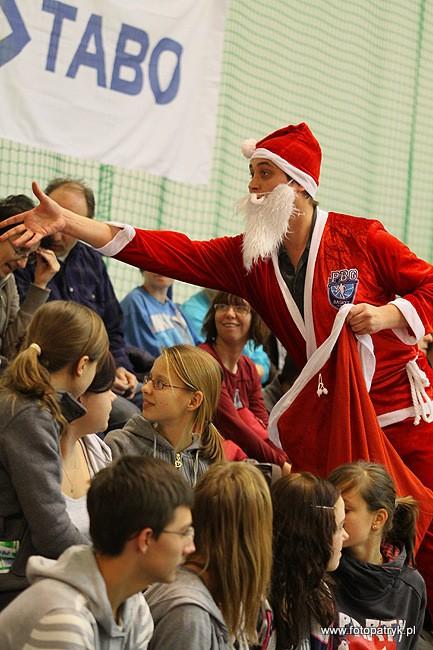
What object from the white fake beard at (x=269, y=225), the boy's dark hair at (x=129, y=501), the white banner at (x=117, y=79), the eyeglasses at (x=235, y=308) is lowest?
the boy's dark hair at (x=129, y=501)

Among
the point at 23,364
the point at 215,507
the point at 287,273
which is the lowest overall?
the point at 215,507

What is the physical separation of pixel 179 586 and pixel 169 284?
3.01 m

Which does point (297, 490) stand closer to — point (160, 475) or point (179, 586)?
point (179, 586)

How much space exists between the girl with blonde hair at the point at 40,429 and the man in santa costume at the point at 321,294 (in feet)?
2.26

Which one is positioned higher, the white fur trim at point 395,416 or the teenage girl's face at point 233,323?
the teenage girl's face at point 233,323

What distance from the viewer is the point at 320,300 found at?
3371mm

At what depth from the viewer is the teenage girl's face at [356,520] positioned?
308cm

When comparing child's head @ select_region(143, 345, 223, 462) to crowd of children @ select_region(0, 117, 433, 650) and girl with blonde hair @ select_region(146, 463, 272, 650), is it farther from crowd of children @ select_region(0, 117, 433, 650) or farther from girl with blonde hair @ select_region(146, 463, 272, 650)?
girl with blonde hair @ select_region(146, 463, 272, 650)

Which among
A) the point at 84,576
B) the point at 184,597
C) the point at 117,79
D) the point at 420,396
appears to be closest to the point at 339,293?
the point at 420,396

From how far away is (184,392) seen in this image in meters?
3.13

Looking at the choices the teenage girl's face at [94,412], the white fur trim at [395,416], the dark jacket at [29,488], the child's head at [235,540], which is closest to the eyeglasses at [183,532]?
the child's head at [235,540]

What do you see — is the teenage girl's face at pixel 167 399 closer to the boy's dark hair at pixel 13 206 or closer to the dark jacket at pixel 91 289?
the boy's dark hair at pixel 13 206

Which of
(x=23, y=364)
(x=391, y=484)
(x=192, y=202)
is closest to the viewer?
(x=23, y=364)

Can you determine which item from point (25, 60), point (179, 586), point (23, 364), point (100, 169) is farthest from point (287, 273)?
point (100, 169)
